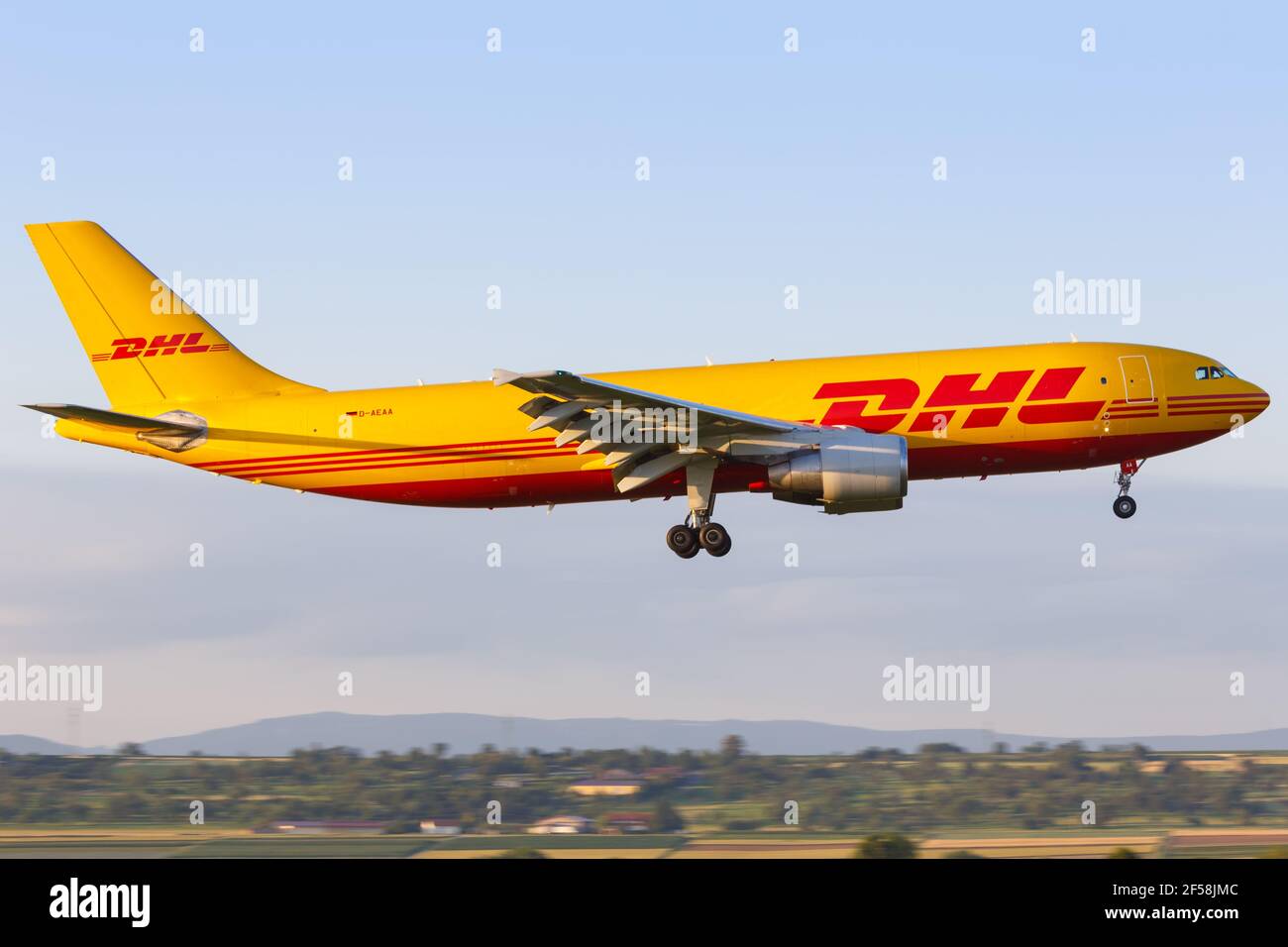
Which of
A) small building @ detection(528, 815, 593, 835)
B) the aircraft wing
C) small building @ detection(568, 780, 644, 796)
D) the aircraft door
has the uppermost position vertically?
the aircraft door

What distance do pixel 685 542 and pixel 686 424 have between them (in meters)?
3.92

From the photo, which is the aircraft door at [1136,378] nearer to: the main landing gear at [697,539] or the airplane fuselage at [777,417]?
the airplane fuselage at [777,417]

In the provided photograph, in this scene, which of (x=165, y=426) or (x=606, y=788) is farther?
(x=606, y=788)

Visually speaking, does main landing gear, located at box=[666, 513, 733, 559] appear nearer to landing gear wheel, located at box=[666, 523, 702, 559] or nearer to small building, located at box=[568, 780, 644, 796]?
landing gear wheel, located at box=[666, 523, 702, 559]

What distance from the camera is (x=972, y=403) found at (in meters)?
38.3

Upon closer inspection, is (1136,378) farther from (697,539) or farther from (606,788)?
(606,788)

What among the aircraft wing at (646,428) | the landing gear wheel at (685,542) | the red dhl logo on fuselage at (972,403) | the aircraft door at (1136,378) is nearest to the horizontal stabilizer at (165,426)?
the aircraft wing at (646,428)

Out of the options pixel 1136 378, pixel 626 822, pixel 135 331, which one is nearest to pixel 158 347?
pixel 135 331

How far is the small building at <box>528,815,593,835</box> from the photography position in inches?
1631

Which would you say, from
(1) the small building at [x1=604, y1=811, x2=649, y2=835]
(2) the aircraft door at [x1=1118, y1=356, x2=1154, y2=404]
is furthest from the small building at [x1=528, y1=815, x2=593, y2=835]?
(2) the aircraft door at [x1=1118, y1=356, x2=1154, y2=404]

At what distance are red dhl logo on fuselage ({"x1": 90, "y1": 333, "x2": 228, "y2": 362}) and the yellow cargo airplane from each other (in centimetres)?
5

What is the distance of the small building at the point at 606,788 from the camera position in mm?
44469

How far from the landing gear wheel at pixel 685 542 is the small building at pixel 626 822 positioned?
293 inches
